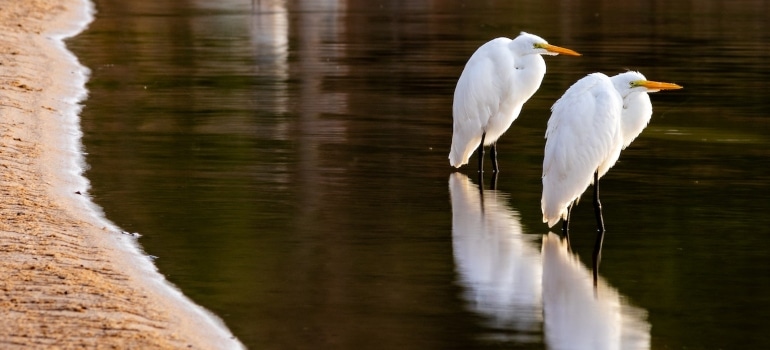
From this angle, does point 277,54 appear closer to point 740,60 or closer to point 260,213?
point 740,60

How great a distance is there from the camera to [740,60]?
71.0ft

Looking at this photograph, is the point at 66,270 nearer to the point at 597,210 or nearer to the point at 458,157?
the point at 597,210

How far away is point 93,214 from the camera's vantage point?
978 centimetres

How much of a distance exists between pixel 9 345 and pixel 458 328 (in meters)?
2.19

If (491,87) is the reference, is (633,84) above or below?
above

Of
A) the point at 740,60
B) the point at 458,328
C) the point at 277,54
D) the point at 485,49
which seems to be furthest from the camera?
the point at 277,54

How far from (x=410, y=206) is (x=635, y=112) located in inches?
69.9

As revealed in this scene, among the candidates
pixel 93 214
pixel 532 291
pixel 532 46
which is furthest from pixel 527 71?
pixel 532 291

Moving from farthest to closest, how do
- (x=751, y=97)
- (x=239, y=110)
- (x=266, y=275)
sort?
1. (x=751, y=97)
2. (x=239, y=110)
3. (x=266, y=275)

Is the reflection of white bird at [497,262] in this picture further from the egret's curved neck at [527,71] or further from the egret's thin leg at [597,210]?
the egret's curved neck at [527,71]

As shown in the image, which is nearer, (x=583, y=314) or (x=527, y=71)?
(x=583, y=314)

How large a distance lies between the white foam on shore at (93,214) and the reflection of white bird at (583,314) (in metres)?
1.64

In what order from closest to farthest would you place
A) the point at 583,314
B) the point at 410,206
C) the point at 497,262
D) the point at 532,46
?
the point at 583,314, the point at 497,262, the point at 410,206, the point at 532,46

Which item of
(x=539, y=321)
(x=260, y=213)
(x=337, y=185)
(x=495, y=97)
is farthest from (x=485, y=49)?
(x=539, y=321)
